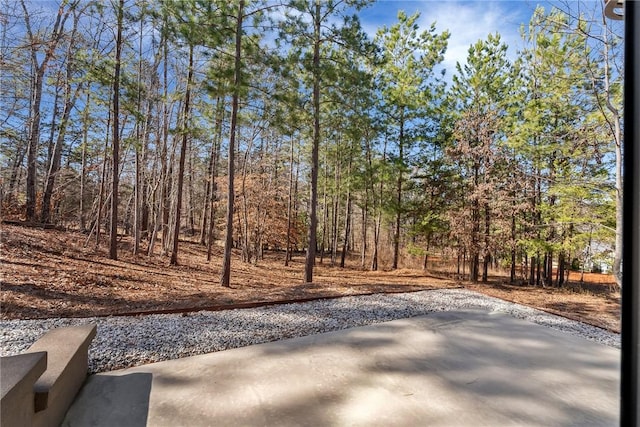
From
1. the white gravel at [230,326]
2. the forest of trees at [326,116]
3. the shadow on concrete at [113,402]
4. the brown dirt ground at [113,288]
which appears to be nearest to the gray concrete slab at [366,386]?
the shadow on concrete at [113,402]

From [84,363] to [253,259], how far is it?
1002 cm

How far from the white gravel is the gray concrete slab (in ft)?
0.70

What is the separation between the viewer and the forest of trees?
4324 millimetres

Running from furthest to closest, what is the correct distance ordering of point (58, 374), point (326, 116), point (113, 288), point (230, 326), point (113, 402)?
point (326, 116) → point (113, 288) → point (230, 326) → point (113, 402) → point (58, 374)

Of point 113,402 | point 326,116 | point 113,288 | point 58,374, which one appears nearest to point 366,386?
point 113,402

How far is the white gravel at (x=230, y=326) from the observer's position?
2.21 metres

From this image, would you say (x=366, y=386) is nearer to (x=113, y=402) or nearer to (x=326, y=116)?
(x=113, y=402)

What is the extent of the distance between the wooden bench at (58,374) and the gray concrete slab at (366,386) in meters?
0.09

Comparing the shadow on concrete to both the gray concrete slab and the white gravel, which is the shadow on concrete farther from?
the white gravel

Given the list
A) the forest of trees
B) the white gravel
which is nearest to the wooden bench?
the white gravel

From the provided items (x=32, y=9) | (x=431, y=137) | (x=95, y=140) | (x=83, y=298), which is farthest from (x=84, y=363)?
(x=431, y=137)

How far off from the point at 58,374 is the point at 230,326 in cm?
154

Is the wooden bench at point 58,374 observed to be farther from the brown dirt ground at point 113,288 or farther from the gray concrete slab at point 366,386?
the brown dirt ground at point 113,288

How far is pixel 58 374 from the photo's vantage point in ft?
4.56
